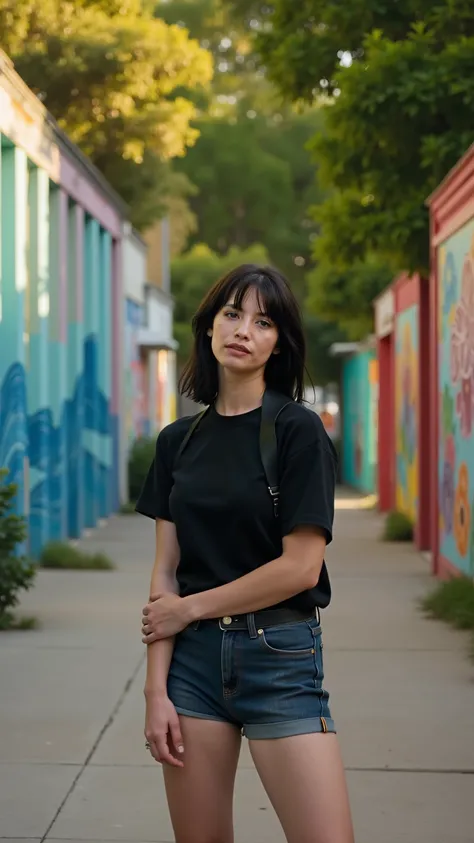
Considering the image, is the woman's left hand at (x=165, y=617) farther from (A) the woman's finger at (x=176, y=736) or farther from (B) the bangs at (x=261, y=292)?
(B) the bangs at (x=261, y=292)

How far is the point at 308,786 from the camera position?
296 cm

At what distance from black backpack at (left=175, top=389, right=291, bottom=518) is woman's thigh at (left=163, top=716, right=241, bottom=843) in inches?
19.7

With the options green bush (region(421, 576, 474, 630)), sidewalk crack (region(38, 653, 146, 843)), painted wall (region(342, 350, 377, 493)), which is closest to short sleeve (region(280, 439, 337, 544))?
sidewalk crack (region(38, 653, 146, 843))

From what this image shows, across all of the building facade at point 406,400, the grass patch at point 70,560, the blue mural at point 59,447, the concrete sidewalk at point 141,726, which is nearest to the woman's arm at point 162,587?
the concrete sidewalk at point 141,726

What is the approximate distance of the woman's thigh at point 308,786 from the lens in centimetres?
296

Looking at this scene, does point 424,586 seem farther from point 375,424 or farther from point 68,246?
point 375,424

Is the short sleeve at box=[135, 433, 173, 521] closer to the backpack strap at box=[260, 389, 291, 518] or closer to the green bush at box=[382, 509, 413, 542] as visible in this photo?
the backpack strap at box=[260, 389, 291, 518]

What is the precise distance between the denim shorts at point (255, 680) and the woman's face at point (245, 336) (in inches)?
22.8

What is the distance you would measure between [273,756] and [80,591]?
9.07 meters

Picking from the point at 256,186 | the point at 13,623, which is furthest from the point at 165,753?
→ the point at 256,186

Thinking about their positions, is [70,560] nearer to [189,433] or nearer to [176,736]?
[189,433]

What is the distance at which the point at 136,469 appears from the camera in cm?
2323

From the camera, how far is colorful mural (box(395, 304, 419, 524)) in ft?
54.0

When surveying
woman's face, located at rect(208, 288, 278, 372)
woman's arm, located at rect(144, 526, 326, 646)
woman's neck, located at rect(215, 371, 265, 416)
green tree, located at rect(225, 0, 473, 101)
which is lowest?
woman's arm, located at rect(144, 526, 326, 646)
